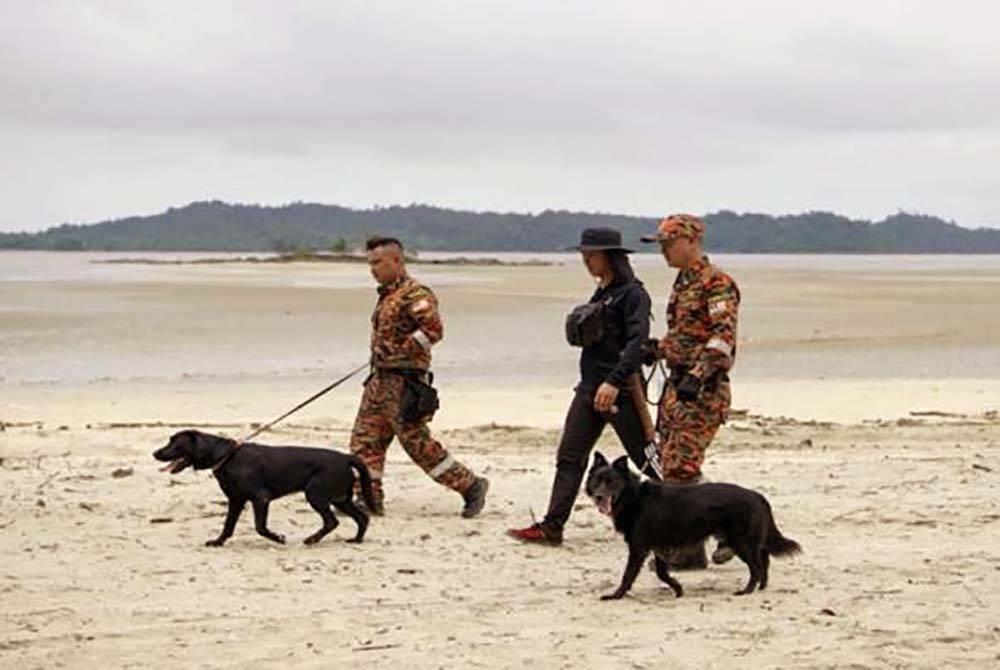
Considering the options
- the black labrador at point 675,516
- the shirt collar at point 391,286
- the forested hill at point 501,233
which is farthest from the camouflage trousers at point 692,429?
the forested hill at point 501,233

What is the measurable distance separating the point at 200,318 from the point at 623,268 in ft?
84.9

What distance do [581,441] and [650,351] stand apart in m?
0.76

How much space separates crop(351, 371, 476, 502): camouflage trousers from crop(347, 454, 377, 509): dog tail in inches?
9.5

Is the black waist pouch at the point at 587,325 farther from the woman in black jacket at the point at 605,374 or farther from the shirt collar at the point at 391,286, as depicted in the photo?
the shirt collar at the point at 391,286

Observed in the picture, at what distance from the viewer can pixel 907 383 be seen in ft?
65.3

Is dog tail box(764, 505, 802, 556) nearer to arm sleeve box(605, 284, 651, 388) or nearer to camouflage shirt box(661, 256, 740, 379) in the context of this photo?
camouflage shirt box(661, 256, 740, 379)

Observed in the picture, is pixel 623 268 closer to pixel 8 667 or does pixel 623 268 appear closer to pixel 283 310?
pixel 8 667

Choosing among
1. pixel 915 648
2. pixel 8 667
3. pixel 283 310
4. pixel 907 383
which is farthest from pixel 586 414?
pixel 283 310

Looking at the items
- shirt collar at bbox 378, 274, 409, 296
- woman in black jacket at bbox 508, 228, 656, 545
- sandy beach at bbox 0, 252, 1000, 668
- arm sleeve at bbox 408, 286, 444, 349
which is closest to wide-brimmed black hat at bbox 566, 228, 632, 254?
woman in black jacket at bbox 508, 228, 656, 545

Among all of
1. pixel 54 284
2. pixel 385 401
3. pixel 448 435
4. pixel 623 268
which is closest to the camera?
pixel 623 268

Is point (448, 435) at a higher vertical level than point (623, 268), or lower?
lower

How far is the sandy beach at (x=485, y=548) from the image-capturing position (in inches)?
263

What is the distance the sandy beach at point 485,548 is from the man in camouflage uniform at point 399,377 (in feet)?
1.01

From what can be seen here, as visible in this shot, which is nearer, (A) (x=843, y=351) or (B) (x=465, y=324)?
(A) (x=843, y=351)
